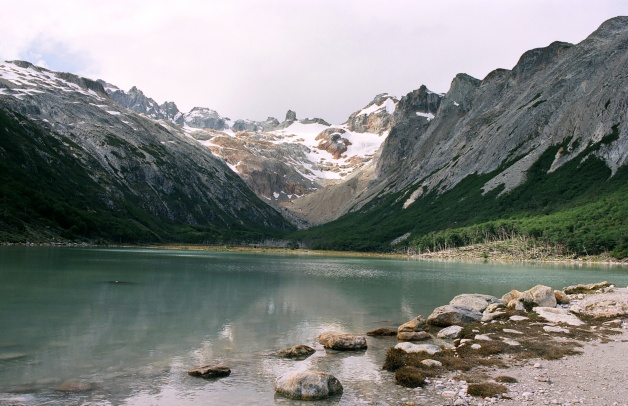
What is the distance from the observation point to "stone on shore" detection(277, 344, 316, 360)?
87.0ft

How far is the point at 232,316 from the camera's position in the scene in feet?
131

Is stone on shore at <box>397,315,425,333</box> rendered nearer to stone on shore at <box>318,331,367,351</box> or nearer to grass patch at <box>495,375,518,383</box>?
stone on shore at <box>318,331,367,351</box>

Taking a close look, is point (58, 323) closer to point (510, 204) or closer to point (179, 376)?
point (179, 376)

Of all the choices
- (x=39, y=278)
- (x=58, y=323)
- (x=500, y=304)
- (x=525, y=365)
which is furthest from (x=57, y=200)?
(x=525, y=365)

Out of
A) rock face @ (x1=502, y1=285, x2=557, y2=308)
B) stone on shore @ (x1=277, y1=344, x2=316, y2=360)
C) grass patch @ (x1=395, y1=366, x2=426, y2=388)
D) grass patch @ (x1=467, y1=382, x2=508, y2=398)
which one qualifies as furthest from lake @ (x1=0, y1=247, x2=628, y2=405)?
rock face @ (x1=502, y1=285, x2=557, y2=308)

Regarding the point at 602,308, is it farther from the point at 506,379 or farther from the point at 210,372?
the point at 210,372

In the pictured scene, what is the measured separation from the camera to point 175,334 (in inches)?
1262

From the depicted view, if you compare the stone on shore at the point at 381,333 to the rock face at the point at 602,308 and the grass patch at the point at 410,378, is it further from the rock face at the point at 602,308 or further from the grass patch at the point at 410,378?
the rock face at the point at 602,308

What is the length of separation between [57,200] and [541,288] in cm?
18672

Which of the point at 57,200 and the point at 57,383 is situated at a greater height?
the point at 57,200

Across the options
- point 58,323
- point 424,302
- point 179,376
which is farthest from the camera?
point 424,302

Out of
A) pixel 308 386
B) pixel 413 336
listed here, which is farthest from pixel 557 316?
pixel 308 386

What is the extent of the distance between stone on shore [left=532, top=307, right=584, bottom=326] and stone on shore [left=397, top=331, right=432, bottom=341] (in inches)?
416

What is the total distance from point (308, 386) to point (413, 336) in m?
→ 13.1
